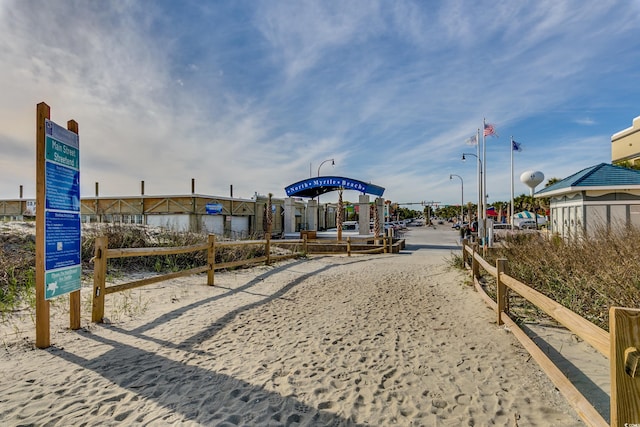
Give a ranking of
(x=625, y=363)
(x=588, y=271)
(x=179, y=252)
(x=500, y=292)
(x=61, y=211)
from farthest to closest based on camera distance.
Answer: (x=179, y=252) < (x=588, y=271) < (x=500, y=292) < (x=61, y=211) < (x=625, y=363)

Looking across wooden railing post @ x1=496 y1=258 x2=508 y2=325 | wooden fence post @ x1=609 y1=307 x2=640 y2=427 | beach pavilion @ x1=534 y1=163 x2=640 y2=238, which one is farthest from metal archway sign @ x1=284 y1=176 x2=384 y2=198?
wooden fence post @ x1=609 y1=307 x2=640 y2=427

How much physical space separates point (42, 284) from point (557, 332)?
23.5 feet

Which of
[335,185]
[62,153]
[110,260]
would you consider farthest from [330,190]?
[62,153]

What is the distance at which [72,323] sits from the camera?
5145 mm

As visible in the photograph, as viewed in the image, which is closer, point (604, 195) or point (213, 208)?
point (604, 195)

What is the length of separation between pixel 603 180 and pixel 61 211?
18.7 metres

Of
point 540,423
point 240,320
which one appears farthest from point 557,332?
point 240,320

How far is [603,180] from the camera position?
14711 millimetres

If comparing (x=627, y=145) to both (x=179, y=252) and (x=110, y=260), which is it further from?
(x=110, y=260)

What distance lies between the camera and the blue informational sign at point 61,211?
4.48m

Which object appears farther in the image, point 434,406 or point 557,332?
point 557,332

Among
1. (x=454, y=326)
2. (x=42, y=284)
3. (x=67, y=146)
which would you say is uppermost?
(x=67, y=146)

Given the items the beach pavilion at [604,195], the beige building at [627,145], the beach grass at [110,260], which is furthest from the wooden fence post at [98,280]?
the beige building at [627,145]

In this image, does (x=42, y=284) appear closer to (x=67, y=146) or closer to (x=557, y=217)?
(x=67, y=146)
